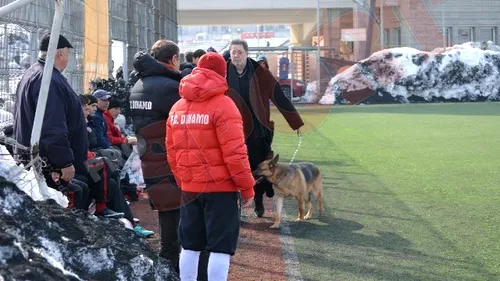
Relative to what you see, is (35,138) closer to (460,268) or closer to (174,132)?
(174,132)

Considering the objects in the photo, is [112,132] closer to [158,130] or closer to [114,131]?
[114,131]

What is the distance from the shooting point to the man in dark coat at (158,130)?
21.7ft

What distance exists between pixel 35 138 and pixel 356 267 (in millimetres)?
3126

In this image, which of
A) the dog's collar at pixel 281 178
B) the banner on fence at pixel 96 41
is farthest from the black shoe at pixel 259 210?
the banner on fence at pixel 96 41

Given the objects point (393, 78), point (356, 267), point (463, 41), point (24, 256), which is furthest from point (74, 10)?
point (463, 41)

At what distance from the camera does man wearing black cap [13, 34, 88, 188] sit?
6.40 metres

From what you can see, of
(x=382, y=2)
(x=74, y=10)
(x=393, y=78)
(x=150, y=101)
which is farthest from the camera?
(x=393, y=78)

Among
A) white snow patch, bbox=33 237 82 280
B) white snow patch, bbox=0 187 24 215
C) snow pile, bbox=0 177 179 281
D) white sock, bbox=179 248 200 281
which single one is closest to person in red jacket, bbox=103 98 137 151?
white sock, bbox=179 248 200 281

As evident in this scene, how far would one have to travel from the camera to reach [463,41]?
128 feet

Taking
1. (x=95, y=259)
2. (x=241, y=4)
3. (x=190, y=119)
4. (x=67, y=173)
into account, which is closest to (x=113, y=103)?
(x=67, y=173)

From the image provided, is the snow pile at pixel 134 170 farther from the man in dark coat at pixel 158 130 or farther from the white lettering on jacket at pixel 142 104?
the white lettering on jacket at pixel 142 104

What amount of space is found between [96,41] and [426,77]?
27405 millimetres

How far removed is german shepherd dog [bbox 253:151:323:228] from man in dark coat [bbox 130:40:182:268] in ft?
8.76

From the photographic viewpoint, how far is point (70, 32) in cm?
1046
